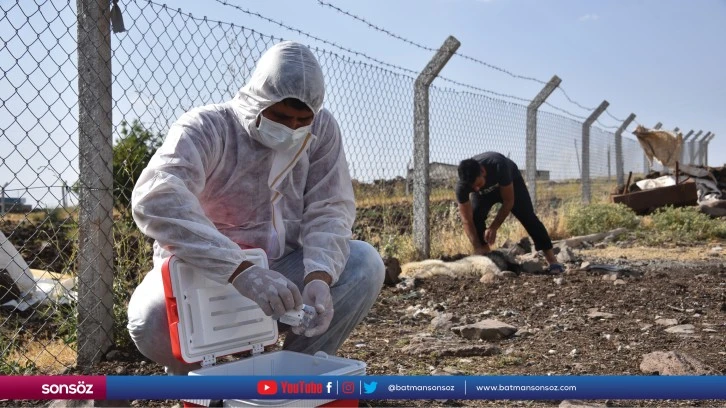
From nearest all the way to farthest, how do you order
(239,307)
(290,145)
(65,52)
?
1. (239,307)
2. (290,145)
3. (65,52)

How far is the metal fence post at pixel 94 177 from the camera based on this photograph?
328cm

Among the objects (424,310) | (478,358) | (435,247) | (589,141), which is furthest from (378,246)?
(589,141)

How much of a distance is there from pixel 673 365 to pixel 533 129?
22.7 feet

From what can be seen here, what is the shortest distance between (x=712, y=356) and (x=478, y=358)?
103 centimetres

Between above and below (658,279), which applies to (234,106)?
above

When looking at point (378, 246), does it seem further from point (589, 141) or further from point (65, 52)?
point (589, 141)

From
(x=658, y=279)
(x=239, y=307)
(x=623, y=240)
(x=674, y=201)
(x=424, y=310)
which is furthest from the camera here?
(x=674, y=201)

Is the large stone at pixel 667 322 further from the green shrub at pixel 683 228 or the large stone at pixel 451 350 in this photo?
the green shrub at pixel 683 228

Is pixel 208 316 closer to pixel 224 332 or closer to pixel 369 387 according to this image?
pixel 224 332

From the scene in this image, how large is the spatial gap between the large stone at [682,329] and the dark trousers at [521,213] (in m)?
2.79

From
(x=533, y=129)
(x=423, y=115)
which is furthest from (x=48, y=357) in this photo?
(x=533, y=129)

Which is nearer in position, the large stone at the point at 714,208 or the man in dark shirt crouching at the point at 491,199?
the man in dark shirt crouching at the point at 491,199

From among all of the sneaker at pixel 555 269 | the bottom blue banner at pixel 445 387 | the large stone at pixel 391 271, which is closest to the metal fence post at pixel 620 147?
the sneaker at pixel 555 269

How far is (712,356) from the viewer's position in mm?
3432
